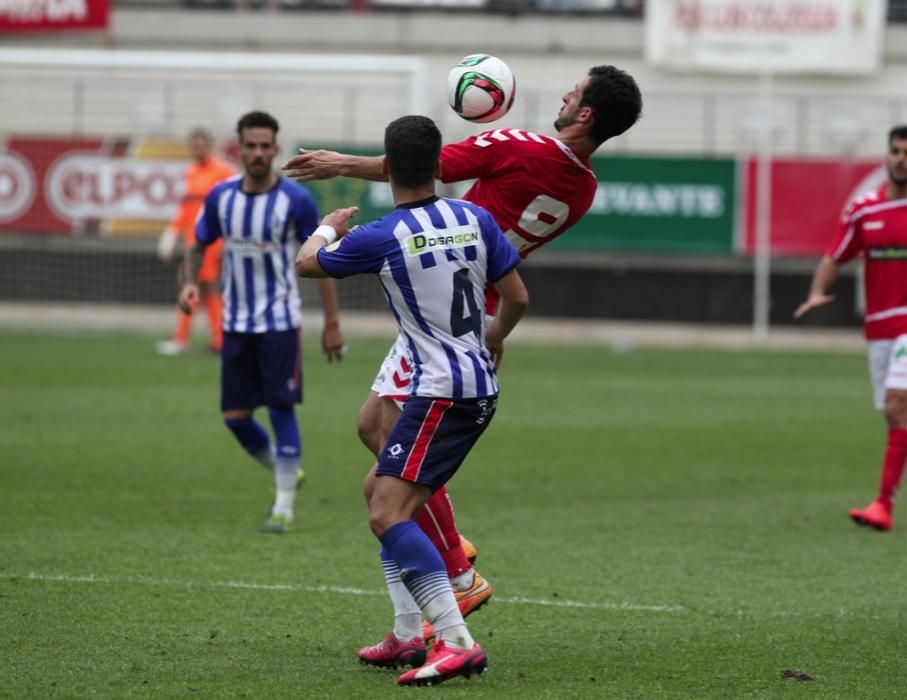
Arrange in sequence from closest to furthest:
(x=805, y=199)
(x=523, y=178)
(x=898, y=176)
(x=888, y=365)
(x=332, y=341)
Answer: (x=523, y=178) → (x=332, y=341) → (x=898, y=176) → (x=888, y=365) → (x=805, y=199)

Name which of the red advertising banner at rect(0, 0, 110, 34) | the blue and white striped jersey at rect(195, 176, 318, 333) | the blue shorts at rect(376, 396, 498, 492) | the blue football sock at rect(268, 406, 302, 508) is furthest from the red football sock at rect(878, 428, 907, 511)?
the red advertising banner at rect(0, 0, 110, 34)

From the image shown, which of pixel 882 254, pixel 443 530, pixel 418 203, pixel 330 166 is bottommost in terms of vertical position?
pixel 443 530

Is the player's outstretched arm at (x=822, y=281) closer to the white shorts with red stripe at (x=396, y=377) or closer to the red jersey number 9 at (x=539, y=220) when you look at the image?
the red jersey number 9 at (x=539, y=220)

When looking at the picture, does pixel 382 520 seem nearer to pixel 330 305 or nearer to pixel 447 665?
pixel 447 665

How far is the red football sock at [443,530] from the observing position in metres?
6.18

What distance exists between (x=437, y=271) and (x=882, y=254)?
523 centimetres

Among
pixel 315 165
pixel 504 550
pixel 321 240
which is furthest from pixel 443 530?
pixel 504 550

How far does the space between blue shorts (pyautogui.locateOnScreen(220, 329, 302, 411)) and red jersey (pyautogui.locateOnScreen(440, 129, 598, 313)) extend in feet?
9.69

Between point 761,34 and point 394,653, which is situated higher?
point 761,34

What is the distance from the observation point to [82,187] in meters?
20.6

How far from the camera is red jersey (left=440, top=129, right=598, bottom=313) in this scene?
6125 millimetres

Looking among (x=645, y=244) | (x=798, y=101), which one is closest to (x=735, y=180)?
(x=645, y=244)

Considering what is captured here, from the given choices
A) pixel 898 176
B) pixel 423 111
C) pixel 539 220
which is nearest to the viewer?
pixel 539 220

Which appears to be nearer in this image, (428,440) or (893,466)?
(428,440)
